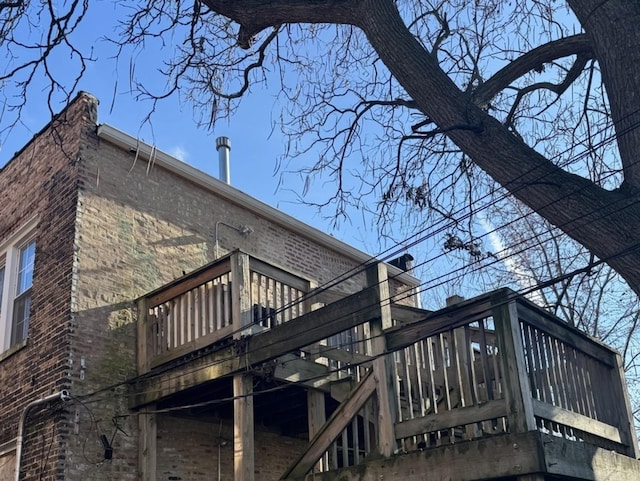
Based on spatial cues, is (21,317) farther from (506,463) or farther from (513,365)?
(506,463)

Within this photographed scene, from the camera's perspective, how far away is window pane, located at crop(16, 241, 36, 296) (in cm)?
1086

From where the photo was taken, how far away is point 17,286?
36.3ft

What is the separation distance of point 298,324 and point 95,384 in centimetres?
310

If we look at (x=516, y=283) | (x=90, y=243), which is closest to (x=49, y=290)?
(x=90, y=243)

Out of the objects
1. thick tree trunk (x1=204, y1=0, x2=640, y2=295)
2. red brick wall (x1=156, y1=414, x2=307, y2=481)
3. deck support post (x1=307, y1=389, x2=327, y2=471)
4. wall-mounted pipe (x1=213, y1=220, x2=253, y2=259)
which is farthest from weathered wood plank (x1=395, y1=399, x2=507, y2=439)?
wall-mounted pipe (x1=213, y1=220, x2=253, y2=259)

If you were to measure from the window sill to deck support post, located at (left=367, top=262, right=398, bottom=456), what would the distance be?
532 cm

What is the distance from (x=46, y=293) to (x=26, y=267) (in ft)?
4.37

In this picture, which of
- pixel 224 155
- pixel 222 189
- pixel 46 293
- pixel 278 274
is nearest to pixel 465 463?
pixel 278 274

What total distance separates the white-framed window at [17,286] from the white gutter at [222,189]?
182cm

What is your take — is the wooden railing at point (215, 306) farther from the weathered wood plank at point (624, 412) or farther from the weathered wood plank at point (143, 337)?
the weathered wood plank at point (624, 412)

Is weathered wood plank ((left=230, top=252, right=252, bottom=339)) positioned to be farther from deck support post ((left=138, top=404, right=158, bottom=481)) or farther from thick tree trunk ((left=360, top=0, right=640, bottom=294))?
thick tree trunk ((left=360, top=0, right=640, bottom=294))

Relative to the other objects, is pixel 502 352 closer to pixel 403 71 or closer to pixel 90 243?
pixel 403 71

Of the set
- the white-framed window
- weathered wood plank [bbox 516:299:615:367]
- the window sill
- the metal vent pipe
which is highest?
the metal vent pipe

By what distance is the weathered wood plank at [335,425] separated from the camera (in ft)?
22.4
